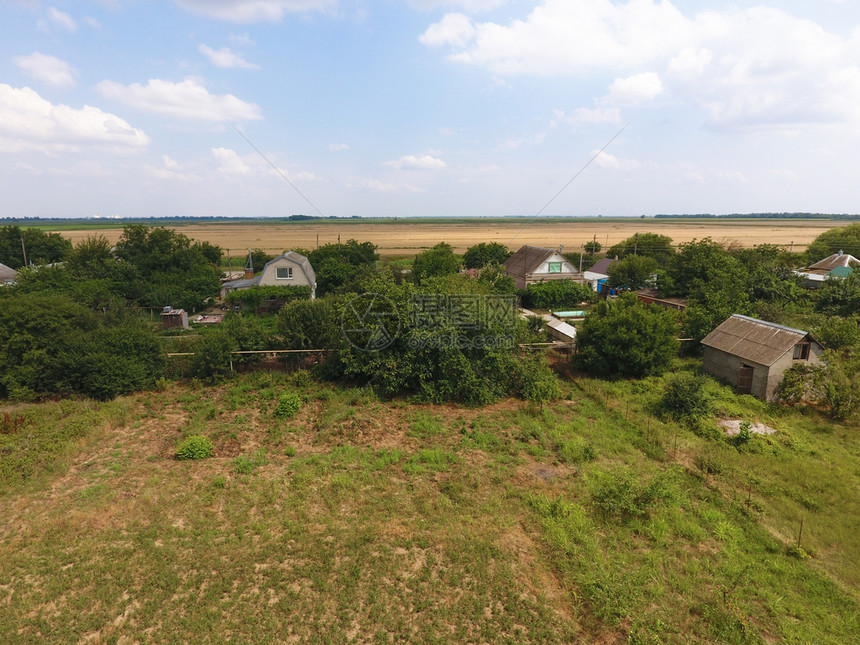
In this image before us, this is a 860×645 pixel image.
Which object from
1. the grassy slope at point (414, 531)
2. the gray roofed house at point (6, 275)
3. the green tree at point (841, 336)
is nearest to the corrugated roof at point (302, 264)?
the grassy slope at point (414, 531)

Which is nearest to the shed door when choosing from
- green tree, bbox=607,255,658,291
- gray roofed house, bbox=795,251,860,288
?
green tree, bbox=607,255,658,291

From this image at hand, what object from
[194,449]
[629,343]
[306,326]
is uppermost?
[306,326]

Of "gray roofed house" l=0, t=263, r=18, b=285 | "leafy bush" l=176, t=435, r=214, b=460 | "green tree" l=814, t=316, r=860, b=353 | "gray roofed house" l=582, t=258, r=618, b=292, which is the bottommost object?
"leafy bush" l=176, t=435, r=214, b=460

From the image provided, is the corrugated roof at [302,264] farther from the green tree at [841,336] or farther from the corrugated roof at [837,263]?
the corrugated roof at [837,263]

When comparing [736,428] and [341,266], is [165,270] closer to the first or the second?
[341,266]

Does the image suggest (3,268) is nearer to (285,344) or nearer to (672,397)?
(285,344)

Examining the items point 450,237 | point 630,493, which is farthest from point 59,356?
point 450,237

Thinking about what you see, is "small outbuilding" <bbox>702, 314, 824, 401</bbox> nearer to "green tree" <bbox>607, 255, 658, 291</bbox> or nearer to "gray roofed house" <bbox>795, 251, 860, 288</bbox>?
"green tree" <bbox>607, 255, 658, 291</bbox>

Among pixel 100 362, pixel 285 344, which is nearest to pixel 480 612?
pixel 285 344
